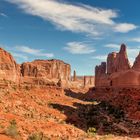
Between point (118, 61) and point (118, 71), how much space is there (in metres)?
8.80

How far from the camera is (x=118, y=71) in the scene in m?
126

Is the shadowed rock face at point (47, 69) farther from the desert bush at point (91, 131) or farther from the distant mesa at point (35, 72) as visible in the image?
the desert bush at point (91, 131)

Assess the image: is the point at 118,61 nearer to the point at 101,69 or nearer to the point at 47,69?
the point at 101,69

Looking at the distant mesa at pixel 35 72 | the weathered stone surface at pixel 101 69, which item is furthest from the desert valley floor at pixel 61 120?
→ the weathered stone surface at pixel 101 69

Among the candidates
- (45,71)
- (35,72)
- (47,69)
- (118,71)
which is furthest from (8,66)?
(47,69)

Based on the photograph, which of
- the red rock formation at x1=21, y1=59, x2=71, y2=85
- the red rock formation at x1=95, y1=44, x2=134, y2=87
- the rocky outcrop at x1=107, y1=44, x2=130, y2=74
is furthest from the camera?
the red rock formation at x1=21, y1=59, x2=71, y2=85

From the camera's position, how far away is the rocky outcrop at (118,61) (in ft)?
421

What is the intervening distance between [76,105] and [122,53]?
62.9m

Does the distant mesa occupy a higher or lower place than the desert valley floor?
higher

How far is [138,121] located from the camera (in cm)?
5703

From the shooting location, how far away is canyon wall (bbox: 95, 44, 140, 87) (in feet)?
242

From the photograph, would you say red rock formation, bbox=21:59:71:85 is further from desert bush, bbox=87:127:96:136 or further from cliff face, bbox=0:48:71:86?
desert bush, bbox=87:127:96:136

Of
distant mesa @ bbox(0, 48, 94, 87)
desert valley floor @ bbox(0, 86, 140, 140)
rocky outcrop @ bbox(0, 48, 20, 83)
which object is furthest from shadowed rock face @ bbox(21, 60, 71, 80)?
desert valley floor @ bbox(0, 86, 140, 140)

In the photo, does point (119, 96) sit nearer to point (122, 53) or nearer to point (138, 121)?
point (138, 121)
